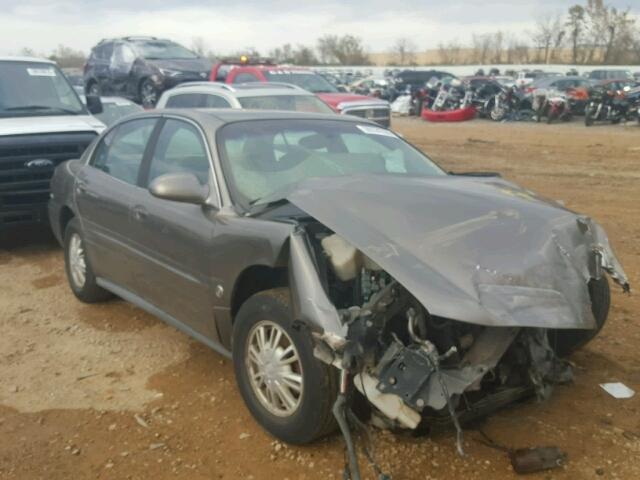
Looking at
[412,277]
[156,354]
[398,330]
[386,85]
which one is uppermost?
[412,277]

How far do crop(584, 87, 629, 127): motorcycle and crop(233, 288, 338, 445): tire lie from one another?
21.8m

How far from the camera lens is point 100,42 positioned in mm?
18047

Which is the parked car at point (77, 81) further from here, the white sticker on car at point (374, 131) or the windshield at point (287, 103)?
the white sticker on car at point (374, 131)

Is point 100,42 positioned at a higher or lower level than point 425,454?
higher

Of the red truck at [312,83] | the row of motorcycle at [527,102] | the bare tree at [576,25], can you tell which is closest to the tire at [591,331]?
the red truck at [312,83]

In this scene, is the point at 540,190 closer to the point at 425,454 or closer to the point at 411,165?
the point at 411,165

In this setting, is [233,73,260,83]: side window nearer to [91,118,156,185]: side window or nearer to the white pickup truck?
the white pickup truck

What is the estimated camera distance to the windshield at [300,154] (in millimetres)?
4039

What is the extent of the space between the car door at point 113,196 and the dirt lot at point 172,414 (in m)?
0.54

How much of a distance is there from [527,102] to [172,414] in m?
24.8

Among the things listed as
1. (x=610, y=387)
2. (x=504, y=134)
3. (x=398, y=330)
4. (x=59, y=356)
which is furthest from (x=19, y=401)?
(x=504, y=134)

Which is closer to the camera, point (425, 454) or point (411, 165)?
point (425, 454)

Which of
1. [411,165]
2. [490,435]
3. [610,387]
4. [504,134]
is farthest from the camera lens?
[504,134]

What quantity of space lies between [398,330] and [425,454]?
65cm
